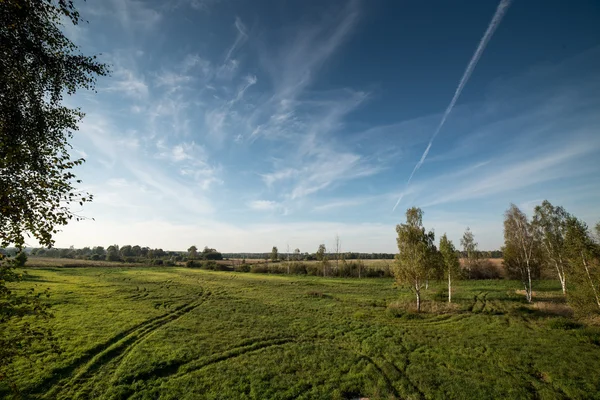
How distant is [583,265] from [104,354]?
4380cm

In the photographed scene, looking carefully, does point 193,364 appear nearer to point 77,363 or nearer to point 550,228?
point 77,363

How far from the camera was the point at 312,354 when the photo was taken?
67.3 feet

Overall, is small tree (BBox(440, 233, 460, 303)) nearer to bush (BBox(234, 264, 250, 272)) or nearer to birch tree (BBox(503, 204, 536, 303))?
birch tree (BBox(503, 204, 536, 303))

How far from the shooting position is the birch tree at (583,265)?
24578 millimetres

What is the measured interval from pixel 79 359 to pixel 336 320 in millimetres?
23672

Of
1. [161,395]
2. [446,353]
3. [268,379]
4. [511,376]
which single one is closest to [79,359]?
[161,395]

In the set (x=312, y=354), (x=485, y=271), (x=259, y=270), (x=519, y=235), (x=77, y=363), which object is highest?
(x=519, y=235)

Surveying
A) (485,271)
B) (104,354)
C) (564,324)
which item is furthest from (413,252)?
(485,271)

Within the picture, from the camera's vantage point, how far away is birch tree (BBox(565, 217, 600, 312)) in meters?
24.6

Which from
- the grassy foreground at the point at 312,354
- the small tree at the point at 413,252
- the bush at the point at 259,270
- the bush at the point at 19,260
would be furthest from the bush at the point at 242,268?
the bush at the point at 19,260

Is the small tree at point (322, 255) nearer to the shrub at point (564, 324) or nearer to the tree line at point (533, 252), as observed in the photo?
the tree line at point (533, 252)

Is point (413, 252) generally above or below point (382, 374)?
above

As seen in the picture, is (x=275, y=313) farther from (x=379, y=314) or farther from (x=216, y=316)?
(x=379, y=314)

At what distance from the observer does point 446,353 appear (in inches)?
805
